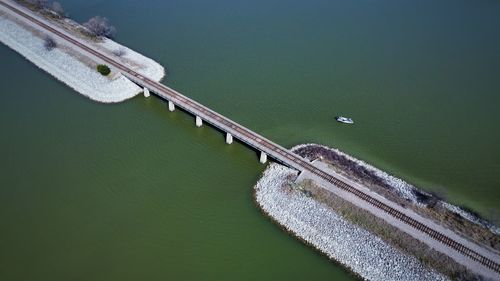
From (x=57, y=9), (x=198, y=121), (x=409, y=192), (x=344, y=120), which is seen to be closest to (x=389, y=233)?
(x=409, y=192)

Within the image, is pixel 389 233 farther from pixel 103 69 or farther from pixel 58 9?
pixel 58 9

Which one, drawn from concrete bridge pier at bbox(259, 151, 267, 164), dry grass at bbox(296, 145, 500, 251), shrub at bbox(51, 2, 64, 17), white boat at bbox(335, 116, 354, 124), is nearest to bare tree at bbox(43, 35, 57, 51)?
shrub at bbox(51, 2, 64, 17)

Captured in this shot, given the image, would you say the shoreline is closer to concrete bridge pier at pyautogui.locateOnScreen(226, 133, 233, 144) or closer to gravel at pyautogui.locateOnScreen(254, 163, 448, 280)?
gravel at pyautogui.locateOnScreen(254, 163, 448, 280)

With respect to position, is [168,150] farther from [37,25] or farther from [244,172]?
[37,25]

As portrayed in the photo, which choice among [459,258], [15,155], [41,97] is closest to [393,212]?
[459,258]

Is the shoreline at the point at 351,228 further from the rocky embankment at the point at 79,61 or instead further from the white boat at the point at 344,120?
the rocky embankment at the point at 79,61
